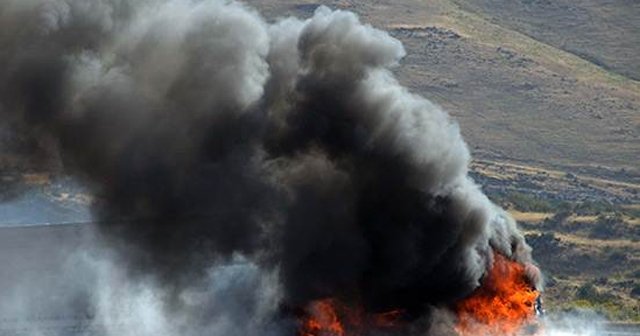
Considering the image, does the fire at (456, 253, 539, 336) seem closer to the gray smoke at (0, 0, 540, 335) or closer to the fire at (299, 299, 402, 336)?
the gray smoke at (0, 0, 540, 335)

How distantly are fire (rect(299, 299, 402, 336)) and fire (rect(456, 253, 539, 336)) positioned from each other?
2379 mm

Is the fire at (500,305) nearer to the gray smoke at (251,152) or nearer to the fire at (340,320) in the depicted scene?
the gray smoke at (251,152)

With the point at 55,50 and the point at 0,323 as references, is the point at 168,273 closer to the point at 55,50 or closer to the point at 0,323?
the point at 55,50

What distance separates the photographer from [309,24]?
212 feet

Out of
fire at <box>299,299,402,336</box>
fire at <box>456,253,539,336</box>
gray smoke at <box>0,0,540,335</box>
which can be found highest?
gray smoke at <box>0,0,540,335</box>

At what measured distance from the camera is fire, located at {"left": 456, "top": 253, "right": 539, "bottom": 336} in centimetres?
6050

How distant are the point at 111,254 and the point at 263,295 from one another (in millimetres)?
8821

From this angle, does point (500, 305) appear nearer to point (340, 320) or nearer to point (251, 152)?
point (340, 320)

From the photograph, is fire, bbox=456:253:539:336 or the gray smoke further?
fire, bbox=456:253:539:336

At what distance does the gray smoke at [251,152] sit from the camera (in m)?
60.2

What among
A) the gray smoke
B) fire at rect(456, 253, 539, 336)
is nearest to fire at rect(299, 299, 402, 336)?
the gray smoke

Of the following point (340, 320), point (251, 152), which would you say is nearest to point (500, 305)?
point (340, 320)

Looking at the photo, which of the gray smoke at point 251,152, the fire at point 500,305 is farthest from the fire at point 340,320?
the fire at point 500,305

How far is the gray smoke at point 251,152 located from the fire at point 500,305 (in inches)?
31.7
